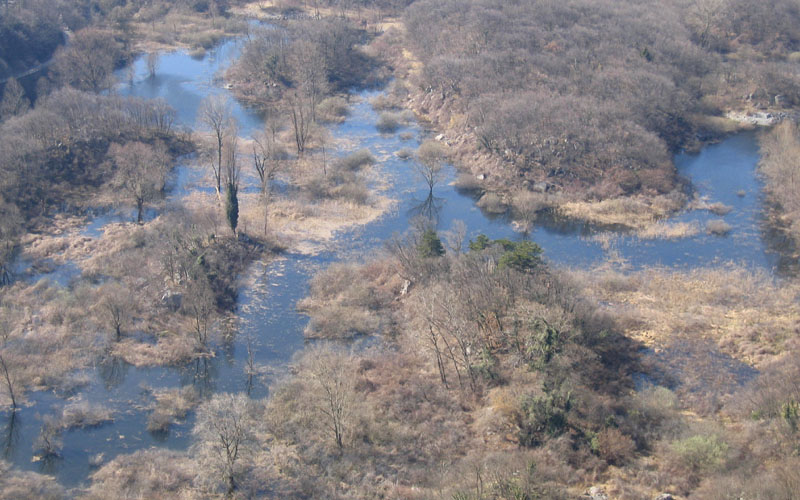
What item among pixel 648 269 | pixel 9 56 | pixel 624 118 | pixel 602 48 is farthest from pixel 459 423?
pixel 9 56

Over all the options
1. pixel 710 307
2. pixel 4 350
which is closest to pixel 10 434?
pixel 4 350

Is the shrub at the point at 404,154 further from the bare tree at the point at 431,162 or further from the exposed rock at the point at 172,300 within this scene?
the exposed rock at the point at 172,300

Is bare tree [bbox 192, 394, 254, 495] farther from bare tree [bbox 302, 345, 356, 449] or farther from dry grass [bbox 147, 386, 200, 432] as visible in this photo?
bare tree [bbox 302, 345, 356, 449]

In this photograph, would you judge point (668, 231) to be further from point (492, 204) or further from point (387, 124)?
point (387, 124)

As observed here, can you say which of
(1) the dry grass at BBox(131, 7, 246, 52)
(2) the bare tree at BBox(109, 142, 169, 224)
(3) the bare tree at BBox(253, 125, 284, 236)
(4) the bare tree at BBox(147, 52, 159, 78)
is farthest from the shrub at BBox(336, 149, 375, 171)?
(1) the dry grass at BBox(131, 7, 246, 52)

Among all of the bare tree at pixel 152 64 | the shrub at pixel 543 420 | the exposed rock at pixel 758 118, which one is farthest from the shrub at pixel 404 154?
the shrub at pixel 543 420

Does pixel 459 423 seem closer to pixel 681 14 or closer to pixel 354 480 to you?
pixel 354 480
